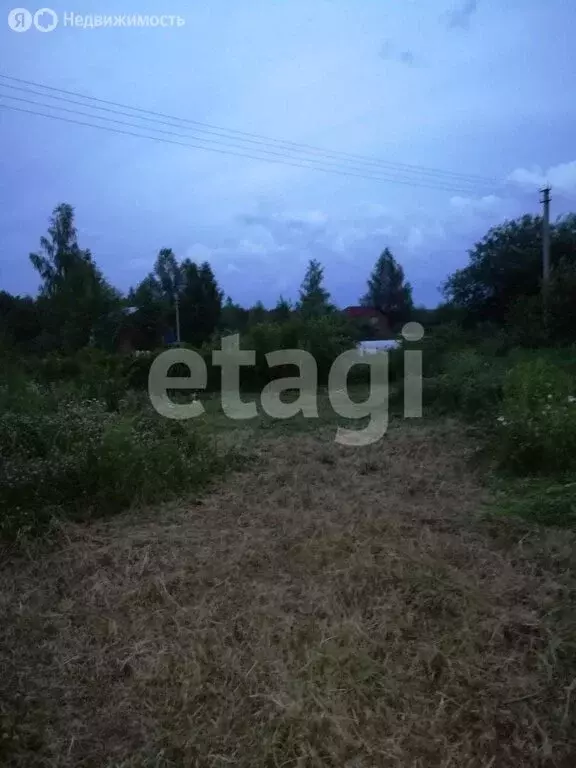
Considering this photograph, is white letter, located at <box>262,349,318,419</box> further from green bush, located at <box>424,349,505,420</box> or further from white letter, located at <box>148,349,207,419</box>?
green bush, located at <box>424,349,505,420</box>

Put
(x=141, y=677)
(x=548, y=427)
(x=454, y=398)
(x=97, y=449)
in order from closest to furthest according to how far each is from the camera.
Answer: (x=141, y=677) → (x=97, y=449) → (x=548, y=427) → (x=454, y=398)

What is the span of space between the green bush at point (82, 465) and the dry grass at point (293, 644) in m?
0.27

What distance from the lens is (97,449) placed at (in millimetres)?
3434

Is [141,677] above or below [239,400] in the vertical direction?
below

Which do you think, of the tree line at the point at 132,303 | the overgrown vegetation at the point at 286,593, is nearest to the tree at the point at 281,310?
the tree line at the point at 132,303

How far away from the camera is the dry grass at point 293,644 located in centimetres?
157

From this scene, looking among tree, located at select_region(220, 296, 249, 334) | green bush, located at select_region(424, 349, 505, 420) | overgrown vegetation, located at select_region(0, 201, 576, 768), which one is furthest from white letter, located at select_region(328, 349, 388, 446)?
tree, located at select_region(220, 296, 249, 334)

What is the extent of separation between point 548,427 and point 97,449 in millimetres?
2880

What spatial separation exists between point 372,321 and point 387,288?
18.6ft

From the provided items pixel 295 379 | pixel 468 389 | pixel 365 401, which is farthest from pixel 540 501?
pixel 295 379

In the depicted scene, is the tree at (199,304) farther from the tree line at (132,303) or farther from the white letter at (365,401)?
the white letter at (365,401)

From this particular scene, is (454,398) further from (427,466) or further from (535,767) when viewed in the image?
(535,767)

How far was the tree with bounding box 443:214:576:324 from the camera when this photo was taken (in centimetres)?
1525

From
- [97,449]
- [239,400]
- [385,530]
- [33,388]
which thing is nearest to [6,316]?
[239,400]
